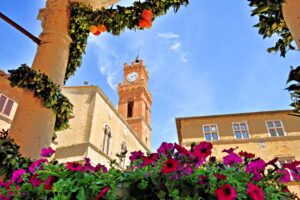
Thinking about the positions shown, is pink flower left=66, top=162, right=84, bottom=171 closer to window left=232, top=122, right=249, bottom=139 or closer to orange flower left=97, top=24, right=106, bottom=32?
orange flower left=97, top=24, right=106, bottom=32

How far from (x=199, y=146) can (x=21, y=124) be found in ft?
5.95

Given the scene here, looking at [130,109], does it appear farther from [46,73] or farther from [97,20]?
[46,73]

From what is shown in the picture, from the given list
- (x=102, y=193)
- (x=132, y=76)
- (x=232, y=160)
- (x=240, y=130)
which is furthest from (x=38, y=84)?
(x=132, y=76)

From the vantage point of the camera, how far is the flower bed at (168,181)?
4.27 feet

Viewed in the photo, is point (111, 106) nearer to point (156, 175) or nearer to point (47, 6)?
point (47, 6)

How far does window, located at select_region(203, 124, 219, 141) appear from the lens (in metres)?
19.7

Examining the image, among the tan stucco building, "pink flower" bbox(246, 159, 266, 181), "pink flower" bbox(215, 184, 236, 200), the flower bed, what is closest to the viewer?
"pink flower" bbox(215, 184, 236, 200)

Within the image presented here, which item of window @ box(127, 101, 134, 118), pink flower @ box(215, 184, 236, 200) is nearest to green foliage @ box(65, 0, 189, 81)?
pink flower @ box(215, 184, 236, 200)

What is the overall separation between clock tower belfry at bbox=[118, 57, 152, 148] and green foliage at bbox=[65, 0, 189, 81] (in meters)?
36.3

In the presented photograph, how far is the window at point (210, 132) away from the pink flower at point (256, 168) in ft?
61.0

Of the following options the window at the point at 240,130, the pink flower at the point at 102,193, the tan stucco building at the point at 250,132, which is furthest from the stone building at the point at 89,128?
the pink flower at the point at 102,193

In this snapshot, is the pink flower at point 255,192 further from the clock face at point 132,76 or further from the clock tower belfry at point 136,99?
the clock face at point 132,76

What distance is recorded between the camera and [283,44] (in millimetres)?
2791

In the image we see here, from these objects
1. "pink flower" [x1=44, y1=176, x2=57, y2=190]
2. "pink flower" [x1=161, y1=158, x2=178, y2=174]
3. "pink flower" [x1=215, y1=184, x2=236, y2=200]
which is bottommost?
"pink flower" [x1=215, y1=184, x2=236, y2=200]
